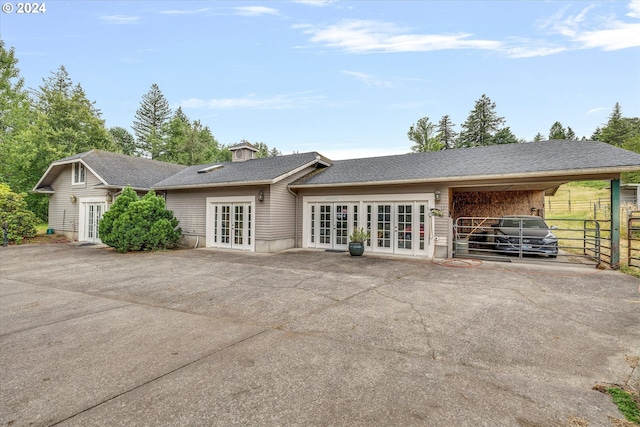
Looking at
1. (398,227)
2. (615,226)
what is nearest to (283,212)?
(398,227)

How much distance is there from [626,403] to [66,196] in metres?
22.5

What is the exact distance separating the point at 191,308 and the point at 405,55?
12.8m

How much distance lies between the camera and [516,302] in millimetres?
4980

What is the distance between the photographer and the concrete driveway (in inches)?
86.0

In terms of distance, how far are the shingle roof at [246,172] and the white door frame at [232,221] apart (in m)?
0.83

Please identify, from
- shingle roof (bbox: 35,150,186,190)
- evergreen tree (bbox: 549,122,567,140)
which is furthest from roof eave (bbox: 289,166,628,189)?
evergreen tree (bbox: 549,122,567,140)

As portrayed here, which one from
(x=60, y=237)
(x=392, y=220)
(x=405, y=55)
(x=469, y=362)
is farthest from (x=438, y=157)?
(x=60, y=237)

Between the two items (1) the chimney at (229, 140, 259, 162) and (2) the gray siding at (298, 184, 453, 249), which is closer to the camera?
(2) the gray siding at (298, 184, 453, 249)

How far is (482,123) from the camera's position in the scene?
43531 mm

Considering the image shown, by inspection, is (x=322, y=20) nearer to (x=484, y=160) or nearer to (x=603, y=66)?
(x=484, y=160)

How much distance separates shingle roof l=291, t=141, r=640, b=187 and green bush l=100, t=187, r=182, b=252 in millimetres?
→ 5904

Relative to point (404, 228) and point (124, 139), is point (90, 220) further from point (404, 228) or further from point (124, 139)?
point (124, 139)

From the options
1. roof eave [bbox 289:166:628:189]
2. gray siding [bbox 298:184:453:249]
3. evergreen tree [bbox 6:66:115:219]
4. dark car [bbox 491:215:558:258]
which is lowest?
dark car [bbox 491:215:558:258]

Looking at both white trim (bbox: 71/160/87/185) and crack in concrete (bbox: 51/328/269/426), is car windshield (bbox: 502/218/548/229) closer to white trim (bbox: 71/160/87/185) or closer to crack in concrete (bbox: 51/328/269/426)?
crack in concrete (bbox: 51/328/269/426)
